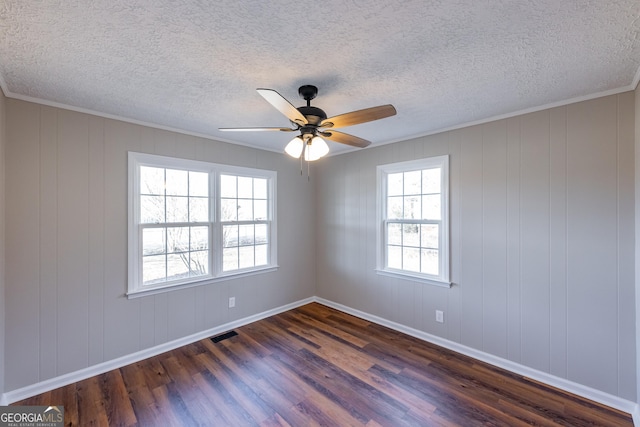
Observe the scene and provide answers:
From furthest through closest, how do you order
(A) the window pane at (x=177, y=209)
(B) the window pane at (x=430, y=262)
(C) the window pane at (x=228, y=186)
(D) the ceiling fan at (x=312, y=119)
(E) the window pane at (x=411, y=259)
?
(C) the window pane at (x=228, y=186)
(E) the window pane at (x=411, y=259)
(B) the window pane at (x=430, y=262)
(A) the window pane at (x=177, y=209)
(D) the ceiling fan at (x=312, y=119)

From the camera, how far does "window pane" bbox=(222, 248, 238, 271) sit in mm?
3412

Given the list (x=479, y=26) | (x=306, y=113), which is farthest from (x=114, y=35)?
(x=479, y=26)

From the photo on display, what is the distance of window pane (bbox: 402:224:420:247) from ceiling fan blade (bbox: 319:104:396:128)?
1902 millimetres

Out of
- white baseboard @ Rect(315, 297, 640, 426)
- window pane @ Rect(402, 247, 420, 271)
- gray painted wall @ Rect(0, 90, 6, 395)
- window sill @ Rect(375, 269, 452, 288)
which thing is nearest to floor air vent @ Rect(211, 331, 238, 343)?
gray painted wall @ Rect(0, 90, 6, 395)

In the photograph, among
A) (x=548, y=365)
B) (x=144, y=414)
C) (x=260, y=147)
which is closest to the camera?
(x=144, y=414)

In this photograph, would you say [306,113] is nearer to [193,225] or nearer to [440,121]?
[440,121]

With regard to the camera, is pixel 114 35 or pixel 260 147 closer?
pixel 114 35

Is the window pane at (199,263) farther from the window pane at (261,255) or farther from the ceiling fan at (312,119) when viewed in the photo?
the ceiling fan at (312,119)

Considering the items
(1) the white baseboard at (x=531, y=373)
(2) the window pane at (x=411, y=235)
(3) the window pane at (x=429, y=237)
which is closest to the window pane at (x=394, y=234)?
(2) the window pane at (x=411, y=235)

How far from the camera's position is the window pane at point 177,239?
2.96 m

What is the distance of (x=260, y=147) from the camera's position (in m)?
3.72

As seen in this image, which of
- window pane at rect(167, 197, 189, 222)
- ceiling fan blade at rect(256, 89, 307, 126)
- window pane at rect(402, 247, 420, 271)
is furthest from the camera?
window pane at rect(402, 247, 420, 271)

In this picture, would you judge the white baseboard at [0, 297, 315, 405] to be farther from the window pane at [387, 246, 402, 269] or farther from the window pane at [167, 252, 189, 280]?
the window pane at [387, 246, 402, 269]

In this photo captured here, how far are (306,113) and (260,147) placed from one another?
208 centimetres
